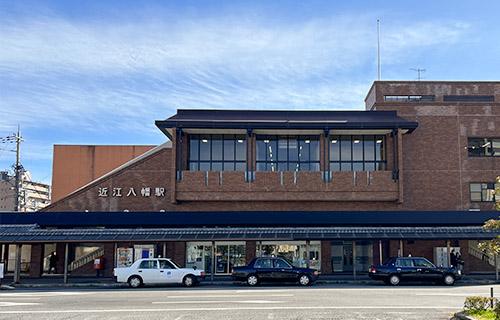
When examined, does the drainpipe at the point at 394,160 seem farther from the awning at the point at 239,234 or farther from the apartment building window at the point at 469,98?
the apartment building window at the point at 469,98

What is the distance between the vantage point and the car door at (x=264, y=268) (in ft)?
80.2

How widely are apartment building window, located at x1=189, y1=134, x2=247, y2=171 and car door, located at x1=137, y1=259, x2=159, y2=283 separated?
1097 cm

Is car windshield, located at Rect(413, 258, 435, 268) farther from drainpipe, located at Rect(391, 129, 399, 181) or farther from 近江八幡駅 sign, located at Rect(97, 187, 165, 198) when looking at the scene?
近江八幡駅 sign, located at Rect(97, 187, 165, 198)

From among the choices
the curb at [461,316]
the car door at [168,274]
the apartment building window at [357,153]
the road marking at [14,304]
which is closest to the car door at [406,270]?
the apartment building window at [357,153]

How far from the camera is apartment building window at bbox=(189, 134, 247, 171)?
34.6 meters

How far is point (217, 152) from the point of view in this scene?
34.8 m

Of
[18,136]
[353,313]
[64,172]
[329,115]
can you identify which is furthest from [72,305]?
[18,136]

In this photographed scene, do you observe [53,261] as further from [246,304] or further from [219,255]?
[246,304]

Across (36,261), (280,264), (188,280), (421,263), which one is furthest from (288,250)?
(36,261)

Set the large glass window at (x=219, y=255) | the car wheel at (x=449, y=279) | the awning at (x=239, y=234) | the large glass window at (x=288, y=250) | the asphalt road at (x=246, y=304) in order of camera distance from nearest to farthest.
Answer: the asphalt road at (x=246, y=304) → the car wheel at (x=449, y=279) → the awning at (x=239, y=234) → the large glass window at (x=219, y=255) → the large glass window at (x=288, y=250)

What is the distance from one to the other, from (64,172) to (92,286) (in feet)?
83.3

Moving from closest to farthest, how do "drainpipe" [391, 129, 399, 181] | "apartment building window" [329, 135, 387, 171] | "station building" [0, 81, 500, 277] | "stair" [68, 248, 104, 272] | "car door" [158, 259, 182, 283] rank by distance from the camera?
1. "car door" [158, 259, 182, 283]
2. "station building" [0, 81, 500, 277]
3. "drainpipe" [391, 129, 399, 181]
4. "stair" [68, 248, 104, 272]
5. "apartment building window" [329, 135, 387, 171]

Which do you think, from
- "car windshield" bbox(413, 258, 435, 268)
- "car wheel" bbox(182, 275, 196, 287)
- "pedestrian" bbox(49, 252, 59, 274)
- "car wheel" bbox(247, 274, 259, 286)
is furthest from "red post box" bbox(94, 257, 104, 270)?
"car windshield" bbox(413, 258, 435, 268)

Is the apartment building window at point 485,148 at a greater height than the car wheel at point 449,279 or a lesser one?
greater
